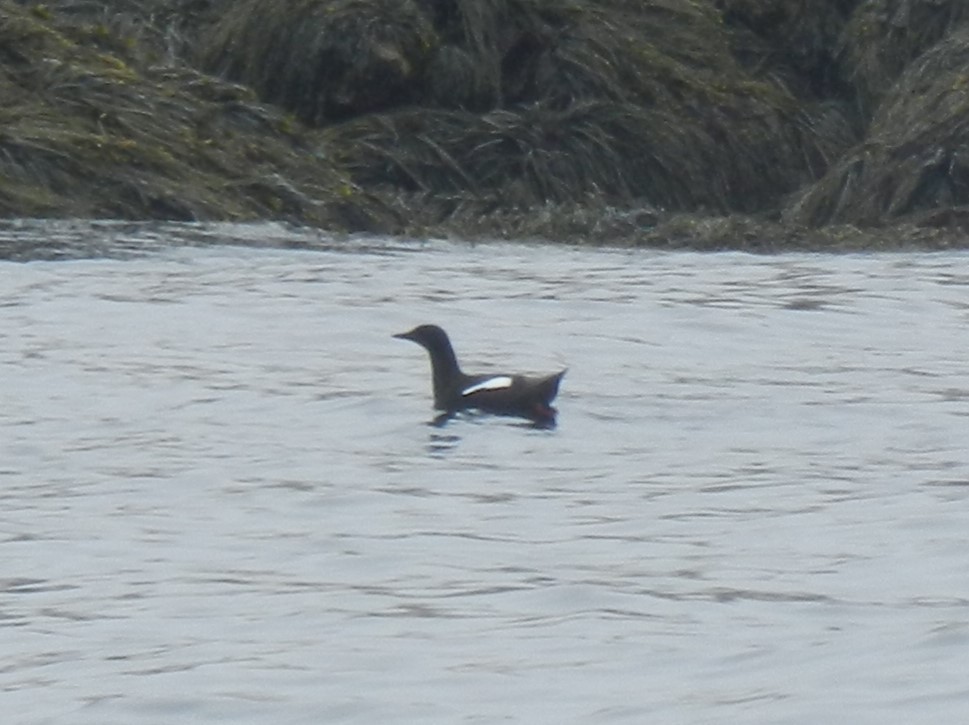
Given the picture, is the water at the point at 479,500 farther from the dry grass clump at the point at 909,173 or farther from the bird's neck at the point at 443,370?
the dry grass clump at the point at 909,173

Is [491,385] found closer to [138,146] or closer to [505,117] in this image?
[138,146]

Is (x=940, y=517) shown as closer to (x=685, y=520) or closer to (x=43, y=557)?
(x=685, y=520)

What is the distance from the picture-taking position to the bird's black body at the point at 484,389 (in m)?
10.7

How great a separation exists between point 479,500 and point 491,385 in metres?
1.96

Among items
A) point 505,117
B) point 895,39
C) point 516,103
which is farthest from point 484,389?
point 895,39

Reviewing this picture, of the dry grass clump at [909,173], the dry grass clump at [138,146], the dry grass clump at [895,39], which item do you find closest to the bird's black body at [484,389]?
the dry grass clump at [138,146]

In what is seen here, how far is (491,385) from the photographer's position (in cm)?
1112

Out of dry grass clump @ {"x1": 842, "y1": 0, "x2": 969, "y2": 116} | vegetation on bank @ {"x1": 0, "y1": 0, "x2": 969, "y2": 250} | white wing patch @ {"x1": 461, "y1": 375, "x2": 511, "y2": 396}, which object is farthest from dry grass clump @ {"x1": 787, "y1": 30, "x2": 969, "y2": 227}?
white wing patch @ {"x1": 461, "y1": 375, "x2": 511, "y2": 396}

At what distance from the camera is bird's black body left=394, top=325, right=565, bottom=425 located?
1070cm

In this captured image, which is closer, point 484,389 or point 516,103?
point 484,389

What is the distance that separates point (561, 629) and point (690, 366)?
491cm

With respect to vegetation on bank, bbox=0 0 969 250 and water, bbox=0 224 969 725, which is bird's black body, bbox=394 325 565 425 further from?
vegetation on bank, bbox=0 0 969 250

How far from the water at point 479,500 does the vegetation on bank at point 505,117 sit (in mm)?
2138

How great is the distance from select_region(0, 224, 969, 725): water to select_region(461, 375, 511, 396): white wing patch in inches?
9.5
